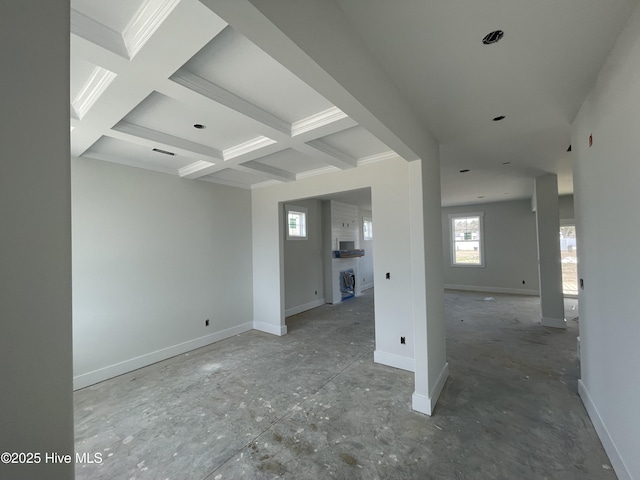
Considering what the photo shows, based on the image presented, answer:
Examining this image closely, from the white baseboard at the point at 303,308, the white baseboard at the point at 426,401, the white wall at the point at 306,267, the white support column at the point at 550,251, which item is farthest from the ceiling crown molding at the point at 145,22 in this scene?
the white support column at the point at 550,251

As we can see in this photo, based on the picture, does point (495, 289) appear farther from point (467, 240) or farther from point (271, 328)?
point (271, 328)

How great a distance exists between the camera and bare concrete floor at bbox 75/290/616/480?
5.77 feet

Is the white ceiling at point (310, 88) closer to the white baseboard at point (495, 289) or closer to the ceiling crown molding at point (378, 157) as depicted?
the ceiling crown molding at point (378, 157)

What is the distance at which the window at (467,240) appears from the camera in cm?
768

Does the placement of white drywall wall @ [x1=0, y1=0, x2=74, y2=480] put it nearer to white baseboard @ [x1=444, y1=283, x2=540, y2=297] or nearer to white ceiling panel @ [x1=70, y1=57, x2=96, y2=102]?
white ceiling panel @ [x1=70, y1=57, x2=96, y2=102]

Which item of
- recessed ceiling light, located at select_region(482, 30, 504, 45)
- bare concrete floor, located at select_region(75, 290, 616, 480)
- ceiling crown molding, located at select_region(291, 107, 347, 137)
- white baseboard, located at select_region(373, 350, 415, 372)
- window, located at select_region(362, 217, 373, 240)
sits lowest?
bare concrete floor, located at select_region(75, 290, 616, 480)

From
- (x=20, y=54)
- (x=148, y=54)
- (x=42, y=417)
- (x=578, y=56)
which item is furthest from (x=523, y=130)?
(x=42, y=417)

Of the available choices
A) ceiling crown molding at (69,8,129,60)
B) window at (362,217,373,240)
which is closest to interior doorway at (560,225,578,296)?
window at (362,217,373,240)

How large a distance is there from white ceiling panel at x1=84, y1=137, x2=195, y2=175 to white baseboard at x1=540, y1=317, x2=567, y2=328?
6.10m

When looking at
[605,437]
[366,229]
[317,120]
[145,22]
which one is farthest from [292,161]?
[366,229]

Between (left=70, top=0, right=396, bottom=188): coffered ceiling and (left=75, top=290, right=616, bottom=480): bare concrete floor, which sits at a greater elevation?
(left=70, top=0, right=396, bottom=188): coffered ceiling

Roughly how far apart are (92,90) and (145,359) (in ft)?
9.99

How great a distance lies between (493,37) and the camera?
1.43m

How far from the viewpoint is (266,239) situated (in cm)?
454
